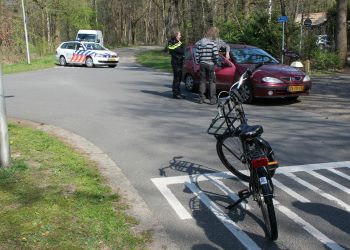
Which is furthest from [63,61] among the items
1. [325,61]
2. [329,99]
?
[329,99]

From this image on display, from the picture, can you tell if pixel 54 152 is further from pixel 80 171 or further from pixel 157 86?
pixel 157 86

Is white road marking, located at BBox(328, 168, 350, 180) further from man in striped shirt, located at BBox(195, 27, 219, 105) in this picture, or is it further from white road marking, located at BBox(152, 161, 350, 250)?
man in striped shirt, located at BBox(195, 27, 219, 105)

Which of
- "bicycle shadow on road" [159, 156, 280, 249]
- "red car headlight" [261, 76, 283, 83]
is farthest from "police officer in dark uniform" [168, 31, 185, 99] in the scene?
"bicycle shadow on road" [159, 156, 280, 249]

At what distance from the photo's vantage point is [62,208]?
4531mm

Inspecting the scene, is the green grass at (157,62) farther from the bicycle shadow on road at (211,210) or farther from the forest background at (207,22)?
the bicycle shadow on road at (211,210)

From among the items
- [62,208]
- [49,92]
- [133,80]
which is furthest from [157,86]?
[62,208]

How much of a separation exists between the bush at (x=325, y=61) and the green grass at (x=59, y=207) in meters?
16.0

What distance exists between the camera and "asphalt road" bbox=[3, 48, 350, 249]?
421 centimetres

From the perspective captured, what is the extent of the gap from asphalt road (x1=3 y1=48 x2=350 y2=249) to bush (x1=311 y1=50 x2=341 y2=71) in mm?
6198

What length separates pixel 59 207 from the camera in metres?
4.55

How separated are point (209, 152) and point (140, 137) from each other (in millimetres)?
1598

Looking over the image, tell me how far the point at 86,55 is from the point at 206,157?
21.5 m

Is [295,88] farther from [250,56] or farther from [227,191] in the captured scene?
[227,191]

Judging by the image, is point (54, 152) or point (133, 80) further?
point (133, 80)
